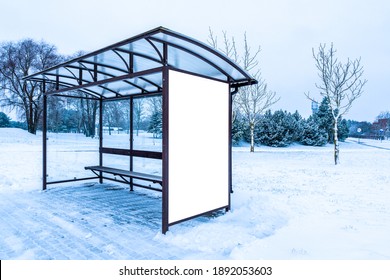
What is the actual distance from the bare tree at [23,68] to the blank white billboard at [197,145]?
96.1 ft

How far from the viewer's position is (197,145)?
4543 mm

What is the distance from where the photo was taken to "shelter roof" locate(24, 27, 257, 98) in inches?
161

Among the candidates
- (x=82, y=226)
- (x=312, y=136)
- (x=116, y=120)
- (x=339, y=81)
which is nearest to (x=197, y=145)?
(x=82, y=226)

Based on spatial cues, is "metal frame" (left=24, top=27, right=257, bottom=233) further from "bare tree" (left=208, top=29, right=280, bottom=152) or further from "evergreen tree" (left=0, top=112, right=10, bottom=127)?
"evergreen tree" (left=0, top=112, right=10, bottom=127)

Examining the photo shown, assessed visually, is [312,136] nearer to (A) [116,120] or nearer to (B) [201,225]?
(A) [116,120]

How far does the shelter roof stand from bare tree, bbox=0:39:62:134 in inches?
1041

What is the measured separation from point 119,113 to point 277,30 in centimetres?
2089

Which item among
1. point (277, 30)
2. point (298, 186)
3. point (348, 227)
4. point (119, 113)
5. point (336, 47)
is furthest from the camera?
point (277, 30)

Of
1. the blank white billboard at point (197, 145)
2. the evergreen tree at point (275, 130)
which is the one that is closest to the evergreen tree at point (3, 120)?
the evergreen tree at point (275, 130)

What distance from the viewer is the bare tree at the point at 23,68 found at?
29375 millimetres

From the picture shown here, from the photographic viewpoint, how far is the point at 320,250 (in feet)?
11.1

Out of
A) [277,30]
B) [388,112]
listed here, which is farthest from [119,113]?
[388,112]


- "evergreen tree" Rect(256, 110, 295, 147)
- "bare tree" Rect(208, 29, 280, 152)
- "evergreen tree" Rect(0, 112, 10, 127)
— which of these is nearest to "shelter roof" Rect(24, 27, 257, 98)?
"bare tree" Rect(208, 29, 280, 152)

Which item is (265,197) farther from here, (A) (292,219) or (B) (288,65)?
(B) (288,65)
